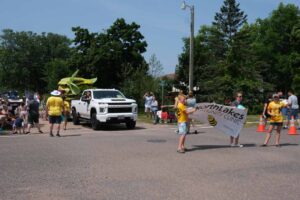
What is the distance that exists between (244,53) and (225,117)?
36594 millimetres

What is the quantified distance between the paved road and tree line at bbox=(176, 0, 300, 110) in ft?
114

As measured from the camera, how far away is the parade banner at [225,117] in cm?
1316

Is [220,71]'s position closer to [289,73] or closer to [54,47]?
[289,73]

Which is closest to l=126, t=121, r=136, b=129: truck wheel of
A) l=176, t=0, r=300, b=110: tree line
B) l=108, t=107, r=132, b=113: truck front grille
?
l=108, t=107, r=132, b=113: truck front grille

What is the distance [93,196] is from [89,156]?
4.22 m

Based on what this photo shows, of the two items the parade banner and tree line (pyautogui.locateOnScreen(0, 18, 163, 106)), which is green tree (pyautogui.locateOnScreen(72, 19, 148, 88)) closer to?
tree line (pyautogui.locateOnScreen(0, 18, 163, 106))

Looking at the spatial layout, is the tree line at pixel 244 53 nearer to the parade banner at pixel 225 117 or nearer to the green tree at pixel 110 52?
the green tree at pixel 110 52

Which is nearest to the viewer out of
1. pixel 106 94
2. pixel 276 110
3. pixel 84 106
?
pixel 276 110

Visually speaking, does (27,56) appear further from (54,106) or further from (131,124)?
(54,106)

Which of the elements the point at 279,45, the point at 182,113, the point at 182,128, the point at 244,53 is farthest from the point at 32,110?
the point at 279,45

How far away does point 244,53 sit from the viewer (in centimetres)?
4844

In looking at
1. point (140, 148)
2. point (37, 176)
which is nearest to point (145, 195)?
point (37, 176)

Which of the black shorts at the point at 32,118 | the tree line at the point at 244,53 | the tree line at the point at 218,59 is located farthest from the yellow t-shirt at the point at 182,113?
the tree line at the point at 244,53

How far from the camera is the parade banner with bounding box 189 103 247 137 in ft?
43.2
